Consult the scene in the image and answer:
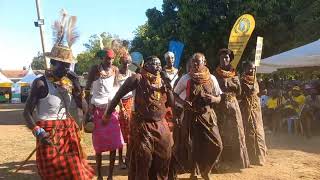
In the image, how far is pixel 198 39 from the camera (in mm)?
21297

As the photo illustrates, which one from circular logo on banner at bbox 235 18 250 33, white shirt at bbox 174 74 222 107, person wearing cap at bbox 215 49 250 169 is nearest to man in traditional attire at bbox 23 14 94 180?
white shirt at bbox 174 74 222 107

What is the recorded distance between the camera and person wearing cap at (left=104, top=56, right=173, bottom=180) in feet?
17.4

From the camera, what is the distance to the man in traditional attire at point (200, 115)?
21.4 feet

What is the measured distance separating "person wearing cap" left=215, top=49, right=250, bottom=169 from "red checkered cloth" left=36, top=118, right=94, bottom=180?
303 centimetres

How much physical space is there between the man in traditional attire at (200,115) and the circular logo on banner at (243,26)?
3.28 meters

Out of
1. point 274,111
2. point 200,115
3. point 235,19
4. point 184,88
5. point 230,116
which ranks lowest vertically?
point 274,111

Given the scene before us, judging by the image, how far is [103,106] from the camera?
6.96m

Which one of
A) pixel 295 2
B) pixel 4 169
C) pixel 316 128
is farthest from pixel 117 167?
pixel 295 2

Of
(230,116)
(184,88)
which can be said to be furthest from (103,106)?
(230,116)

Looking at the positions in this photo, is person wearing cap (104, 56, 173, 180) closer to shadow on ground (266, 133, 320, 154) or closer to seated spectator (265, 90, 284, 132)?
shadow on ground (266, 133, 320, 154)

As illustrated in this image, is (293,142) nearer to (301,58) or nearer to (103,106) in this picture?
(301,58)

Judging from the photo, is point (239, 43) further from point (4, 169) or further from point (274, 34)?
point (274, 34)

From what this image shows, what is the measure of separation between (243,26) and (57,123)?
5.90 metres

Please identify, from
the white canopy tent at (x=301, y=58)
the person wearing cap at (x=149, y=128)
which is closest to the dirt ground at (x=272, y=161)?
the person wearing cap at (x=149, y=128)
